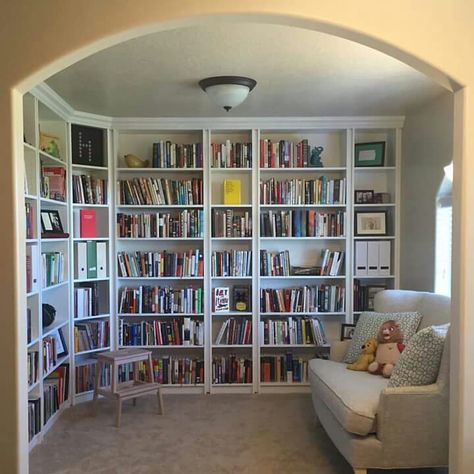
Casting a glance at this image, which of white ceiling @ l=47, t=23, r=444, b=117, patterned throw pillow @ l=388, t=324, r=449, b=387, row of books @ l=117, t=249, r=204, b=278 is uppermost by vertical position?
white ceiling @ l=47, t=23, r=444, b=117

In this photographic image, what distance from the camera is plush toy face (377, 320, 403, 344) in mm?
3297

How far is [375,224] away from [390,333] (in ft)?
4.46

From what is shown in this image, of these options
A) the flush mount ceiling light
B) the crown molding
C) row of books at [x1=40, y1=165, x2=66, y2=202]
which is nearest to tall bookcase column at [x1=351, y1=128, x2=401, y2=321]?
the crown molding

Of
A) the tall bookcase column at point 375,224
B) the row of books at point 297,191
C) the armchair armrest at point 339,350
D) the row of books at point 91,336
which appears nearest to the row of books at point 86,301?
the row of books at point 91,336

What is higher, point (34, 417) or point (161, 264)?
point (161, 264)

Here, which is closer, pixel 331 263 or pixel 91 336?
pixel 91 336

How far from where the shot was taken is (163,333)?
173 inches

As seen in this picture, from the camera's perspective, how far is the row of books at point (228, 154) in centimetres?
435

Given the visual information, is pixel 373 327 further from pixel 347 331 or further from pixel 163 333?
pixel 163 333

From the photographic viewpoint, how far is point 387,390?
2568 mm

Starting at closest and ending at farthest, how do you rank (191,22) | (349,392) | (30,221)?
(191,22) < (349,392) < (30,221)

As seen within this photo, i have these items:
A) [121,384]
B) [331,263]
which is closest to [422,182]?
[331,263]

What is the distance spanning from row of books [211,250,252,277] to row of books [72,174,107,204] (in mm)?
1100

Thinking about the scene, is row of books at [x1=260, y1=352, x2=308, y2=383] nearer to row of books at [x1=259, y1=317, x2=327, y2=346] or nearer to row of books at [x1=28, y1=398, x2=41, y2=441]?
row of books at [x1=259, y1=317, x2=327, y2=346]
